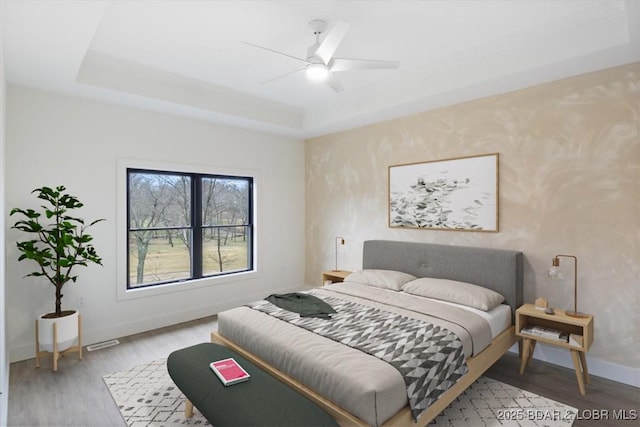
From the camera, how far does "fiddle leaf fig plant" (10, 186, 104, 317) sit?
10.0 ft

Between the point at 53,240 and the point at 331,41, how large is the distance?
301 cm

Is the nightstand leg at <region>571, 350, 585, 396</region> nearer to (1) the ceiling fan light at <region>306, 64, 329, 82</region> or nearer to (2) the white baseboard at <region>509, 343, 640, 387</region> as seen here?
(2) the white baseboard at <region>509, 343, 640, 387</region>

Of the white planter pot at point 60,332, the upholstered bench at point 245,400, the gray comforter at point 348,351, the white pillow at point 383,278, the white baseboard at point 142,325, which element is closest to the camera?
the upholstered bench at point 245,400

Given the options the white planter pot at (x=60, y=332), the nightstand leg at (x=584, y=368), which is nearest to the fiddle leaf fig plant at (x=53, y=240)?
the white planter pot at (x=60, y=332)

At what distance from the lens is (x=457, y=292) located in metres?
3.21

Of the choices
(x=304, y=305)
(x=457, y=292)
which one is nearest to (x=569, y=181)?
(x=457, y=292)

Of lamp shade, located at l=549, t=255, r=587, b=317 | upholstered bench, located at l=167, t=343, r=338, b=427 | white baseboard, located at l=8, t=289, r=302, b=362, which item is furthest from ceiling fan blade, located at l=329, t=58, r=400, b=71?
white baseboard, located at l=8, t=289, r=302, b=362

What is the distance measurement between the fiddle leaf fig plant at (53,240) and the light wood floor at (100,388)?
0.55m

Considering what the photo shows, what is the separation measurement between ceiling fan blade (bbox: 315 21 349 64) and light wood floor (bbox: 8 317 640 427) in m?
3.02

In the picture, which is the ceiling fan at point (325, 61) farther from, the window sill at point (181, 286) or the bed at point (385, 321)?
the window sill at point (181, 286)

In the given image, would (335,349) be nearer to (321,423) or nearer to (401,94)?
(321,423)

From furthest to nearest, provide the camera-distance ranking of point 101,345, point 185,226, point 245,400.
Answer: point 185,226 < point 101,345 < point 245,400

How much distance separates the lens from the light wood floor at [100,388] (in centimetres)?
243

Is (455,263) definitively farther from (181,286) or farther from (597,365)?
(181,286)
